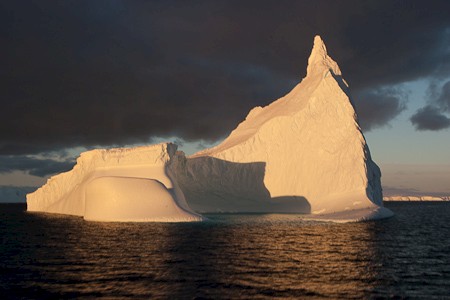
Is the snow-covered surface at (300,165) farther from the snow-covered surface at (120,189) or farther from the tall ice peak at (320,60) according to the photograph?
the snow-covered surface at (120,189)

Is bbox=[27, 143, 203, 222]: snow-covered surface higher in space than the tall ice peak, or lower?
lower

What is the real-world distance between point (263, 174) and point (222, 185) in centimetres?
648

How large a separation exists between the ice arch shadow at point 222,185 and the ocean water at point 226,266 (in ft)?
104

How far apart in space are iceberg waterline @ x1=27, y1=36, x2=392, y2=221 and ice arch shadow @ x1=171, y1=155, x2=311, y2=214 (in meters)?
0.15

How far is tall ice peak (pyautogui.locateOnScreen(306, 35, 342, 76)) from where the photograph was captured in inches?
2741

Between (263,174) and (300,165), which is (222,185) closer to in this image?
(263,174)

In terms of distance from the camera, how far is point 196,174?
65438 millimetres

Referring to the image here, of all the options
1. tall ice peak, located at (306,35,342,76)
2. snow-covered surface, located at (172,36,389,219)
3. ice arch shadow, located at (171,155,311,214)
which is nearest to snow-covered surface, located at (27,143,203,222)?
ice arch shadow, located at (171,155,311,214)

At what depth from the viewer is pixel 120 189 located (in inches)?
1759

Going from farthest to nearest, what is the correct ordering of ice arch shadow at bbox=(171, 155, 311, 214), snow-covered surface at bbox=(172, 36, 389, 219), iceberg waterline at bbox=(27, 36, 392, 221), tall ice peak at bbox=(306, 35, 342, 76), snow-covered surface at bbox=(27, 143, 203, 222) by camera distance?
1. tall ice peak at bbox=(306, 35, 342, 76)
2. ice arch shadow at bbox=(171, 155, 311, 214)
3. snow-covered surface at bbox=(172, 36, 389, 219)
4. iceberg waterline at bbox=(27, 36, 392, 221)
5. snow-covered surface at bbox=(27, 143, 203, 222)

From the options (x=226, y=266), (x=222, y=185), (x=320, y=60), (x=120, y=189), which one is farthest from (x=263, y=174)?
(x=226, y=266)

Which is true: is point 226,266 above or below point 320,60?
below

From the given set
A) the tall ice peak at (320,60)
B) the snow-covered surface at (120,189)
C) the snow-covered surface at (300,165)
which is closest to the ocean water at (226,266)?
the snow-covered surface at (120,189)

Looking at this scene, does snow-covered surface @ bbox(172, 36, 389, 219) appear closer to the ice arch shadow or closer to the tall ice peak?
the ice arch shadow
